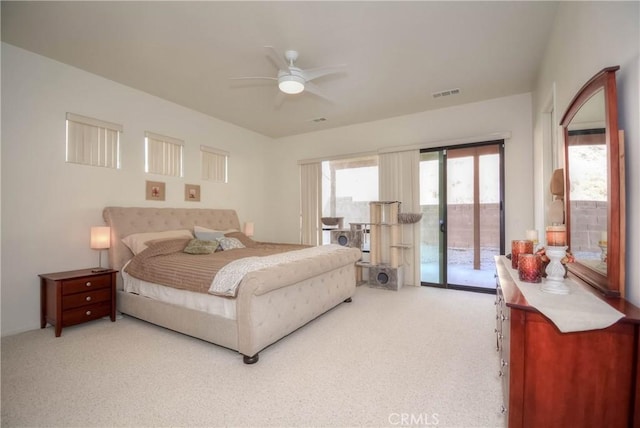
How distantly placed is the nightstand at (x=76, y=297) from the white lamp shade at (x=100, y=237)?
296 mm

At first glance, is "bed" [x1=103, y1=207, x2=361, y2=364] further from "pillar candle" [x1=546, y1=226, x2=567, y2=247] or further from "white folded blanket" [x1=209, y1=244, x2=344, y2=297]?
"pillar candle" [x1=546, y1=226, x2=567, y2=247]

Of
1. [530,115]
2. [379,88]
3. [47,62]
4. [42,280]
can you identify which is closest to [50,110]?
[47,62]

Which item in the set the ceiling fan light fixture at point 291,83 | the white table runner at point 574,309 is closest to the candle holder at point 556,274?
the white table runner at point 574,309

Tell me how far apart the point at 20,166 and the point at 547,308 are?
15.1ft

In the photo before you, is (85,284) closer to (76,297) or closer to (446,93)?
(76,297)

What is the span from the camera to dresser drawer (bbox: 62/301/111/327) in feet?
9.77

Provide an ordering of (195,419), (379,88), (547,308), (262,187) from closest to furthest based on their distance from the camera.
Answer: (547,308) < (195,419) < (379,88) < (262,187)

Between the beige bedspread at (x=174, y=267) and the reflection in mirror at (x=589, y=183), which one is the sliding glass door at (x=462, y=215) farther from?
the beige bedspread at (x=174, y=267)

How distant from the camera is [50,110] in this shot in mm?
3234

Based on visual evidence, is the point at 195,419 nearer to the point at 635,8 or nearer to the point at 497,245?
the point at 635,8

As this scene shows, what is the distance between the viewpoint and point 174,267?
2.97 metres

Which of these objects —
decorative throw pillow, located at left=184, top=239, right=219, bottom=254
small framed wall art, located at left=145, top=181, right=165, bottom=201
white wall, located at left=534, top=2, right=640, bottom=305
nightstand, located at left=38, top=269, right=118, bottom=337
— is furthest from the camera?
small framed wall art, located at left=145, top=181, right=165, bottom=201

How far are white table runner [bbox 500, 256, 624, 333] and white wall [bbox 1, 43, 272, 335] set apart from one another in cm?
442

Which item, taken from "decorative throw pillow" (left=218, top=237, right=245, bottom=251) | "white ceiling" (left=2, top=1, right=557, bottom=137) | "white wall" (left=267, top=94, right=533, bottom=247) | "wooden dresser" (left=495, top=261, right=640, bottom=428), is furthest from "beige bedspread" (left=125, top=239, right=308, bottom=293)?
"white wall" (left=267, top=94, right=533, bottom=247)
